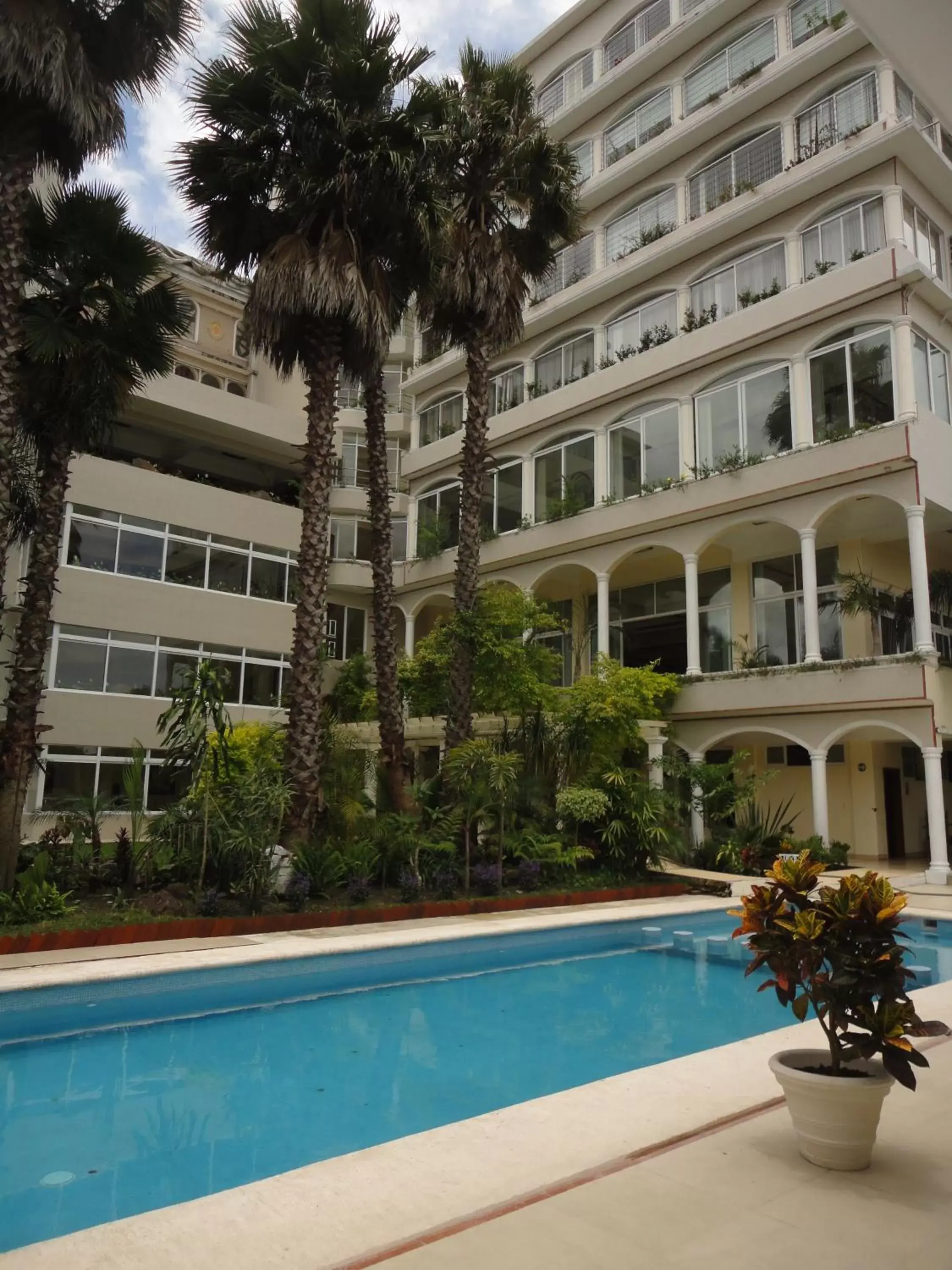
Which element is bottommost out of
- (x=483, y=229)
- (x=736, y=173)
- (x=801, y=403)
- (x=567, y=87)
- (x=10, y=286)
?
(x=10, y=286)

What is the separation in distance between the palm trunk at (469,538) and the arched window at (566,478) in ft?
22.9

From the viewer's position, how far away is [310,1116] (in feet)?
18.1

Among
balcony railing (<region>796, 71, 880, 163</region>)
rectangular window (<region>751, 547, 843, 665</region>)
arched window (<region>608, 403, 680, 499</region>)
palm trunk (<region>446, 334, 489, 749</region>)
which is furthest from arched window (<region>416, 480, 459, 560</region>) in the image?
balcony railing (<region>796, 71, 880, 163</region>)

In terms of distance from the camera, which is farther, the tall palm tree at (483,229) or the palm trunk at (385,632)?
the tall palm tree at (483,229)

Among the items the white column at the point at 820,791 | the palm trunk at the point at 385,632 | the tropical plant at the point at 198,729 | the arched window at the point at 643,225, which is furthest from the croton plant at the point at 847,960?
the arched window at the point at 643,225

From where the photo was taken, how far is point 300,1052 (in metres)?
6.93

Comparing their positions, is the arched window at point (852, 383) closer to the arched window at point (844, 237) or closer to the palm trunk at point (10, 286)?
the arched window at point (844, 237)

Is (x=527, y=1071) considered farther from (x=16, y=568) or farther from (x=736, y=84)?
(x=736, y=84)

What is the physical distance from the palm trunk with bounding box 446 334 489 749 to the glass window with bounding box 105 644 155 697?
31.9ft

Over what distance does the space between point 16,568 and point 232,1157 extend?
19.3m

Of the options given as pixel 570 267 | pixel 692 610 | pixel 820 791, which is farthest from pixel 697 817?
pixel 570 267

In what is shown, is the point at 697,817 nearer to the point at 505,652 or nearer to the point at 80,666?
the point at 505,652

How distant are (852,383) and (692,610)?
5862 mm

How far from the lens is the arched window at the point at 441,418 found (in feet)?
98.2
